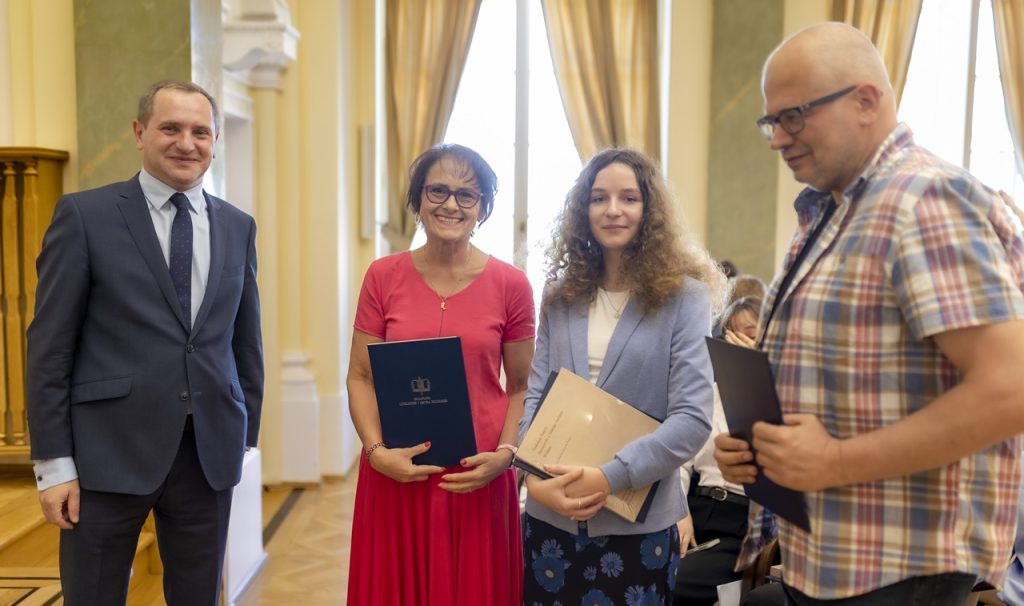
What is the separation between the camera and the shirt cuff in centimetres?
202

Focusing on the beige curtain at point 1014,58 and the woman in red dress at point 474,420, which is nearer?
the woman in red dress at point 474,420

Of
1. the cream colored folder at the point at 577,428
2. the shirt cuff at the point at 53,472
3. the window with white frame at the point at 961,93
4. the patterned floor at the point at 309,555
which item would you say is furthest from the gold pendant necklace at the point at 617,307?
the window with white frame at the point at 961,93

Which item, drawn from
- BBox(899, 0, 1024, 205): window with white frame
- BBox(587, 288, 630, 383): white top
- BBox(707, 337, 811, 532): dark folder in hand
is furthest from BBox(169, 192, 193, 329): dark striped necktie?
BBox(899, 0, 1024, 205): window with white frame

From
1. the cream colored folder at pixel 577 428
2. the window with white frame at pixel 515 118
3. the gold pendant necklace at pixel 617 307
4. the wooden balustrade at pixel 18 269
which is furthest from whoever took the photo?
the window with white frame at pixel 515 118

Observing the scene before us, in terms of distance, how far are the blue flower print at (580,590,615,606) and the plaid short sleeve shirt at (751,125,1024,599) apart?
2.63ft

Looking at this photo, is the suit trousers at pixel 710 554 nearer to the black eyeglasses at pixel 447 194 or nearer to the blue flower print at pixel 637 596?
the blue flower print at pixel 637 596

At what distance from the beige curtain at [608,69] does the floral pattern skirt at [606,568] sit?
4909 mm

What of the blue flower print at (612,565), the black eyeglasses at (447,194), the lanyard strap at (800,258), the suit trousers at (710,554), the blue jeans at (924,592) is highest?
the black eyeglasses at (447,194)

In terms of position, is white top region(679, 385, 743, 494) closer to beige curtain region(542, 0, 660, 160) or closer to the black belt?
the black belt

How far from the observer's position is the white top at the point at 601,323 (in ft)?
6.93

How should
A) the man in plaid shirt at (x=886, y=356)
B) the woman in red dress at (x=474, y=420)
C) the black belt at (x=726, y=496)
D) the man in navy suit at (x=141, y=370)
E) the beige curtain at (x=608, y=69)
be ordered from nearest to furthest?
1. the man in plaid shirt at (x=886, y=356)
2. the man in navy suit at (x=141, y=370)
3. the woman in red dress at (x=474, y=420)
4. the black belt at (x=726, y=496)
5. the beige curtain at (x=608, y=69)

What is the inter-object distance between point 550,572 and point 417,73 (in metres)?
5.35

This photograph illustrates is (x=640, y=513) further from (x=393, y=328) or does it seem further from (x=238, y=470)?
(x=238, y=470)

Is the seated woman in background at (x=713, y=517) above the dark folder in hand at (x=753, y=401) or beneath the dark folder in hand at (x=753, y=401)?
beneath
